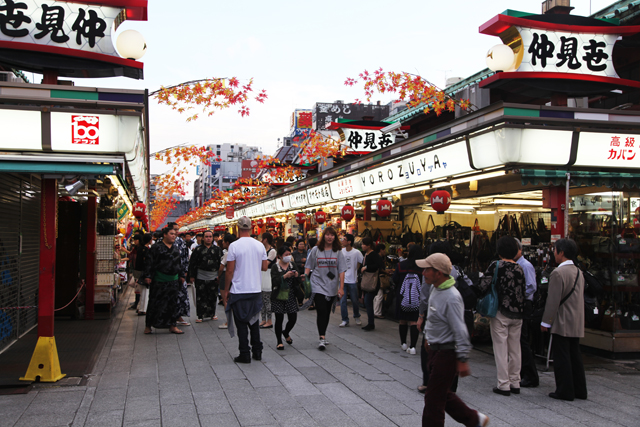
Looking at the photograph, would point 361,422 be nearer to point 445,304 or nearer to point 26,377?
point 445,304

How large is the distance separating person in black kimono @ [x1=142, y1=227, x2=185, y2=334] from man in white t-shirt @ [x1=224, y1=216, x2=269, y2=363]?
2723 millimetres

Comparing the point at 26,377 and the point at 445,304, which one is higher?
the point at 445,304

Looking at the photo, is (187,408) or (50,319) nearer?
(187,408)

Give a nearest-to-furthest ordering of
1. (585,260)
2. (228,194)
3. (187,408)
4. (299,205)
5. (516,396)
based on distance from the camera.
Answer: (187,408) < (516,396) < (585,260) < (299,205) < (228,194)

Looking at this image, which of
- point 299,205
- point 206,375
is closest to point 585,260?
point 206,375

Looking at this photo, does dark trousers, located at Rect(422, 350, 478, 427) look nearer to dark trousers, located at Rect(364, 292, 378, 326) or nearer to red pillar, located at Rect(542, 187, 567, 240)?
red pillar, located at Rect(542, 187, 567, 240)

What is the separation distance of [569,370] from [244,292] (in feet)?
14.3

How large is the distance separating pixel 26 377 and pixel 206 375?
2.17 m

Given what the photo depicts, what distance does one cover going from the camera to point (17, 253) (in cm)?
918

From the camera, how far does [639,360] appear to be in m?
8.20

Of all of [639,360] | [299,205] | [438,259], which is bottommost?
[639,360]

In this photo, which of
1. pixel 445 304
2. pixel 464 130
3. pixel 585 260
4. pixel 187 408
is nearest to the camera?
pixel 445 304

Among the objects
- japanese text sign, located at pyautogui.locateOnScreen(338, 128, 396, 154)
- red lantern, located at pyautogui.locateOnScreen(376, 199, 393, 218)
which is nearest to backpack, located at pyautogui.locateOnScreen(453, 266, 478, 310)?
red lantern, located at pyautogui.locateOnScreen(376, 199, 393, 218)

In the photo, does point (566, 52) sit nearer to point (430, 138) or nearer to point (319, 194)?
point (430, 138)
